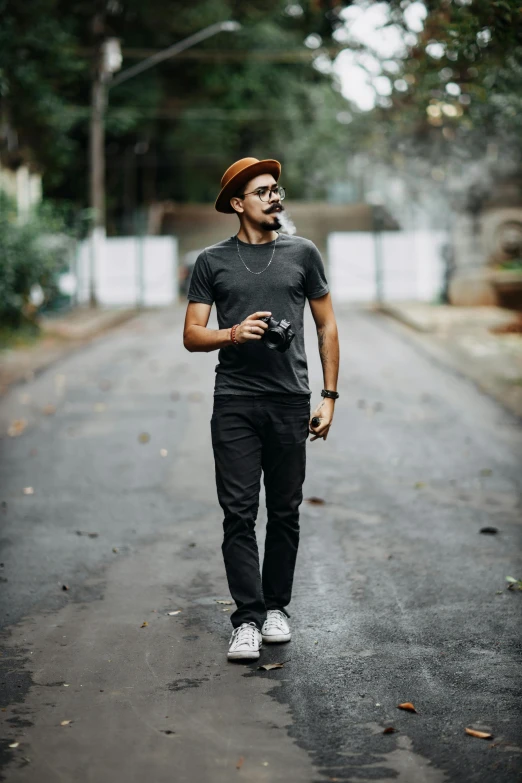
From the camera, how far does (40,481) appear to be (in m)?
8.81

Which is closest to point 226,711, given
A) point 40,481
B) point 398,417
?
point 40,481

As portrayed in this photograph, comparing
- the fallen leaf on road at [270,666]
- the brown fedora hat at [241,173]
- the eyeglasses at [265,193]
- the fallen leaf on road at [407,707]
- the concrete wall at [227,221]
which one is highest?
the concrete wall at [227,221]

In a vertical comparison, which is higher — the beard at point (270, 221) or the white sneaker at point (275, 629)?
the beard at point (270, 221)

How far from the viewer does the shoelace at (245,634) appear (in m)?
4.70

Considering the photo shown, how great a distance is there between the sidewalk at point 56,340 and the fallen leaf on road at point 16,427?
2.40 metres

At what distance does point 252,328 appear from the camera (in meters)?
4.55

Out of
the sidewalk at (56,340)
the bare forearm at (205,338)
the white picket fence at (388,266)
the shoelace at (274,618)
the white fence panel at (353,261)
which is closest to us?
the bare forearm at (205,338)

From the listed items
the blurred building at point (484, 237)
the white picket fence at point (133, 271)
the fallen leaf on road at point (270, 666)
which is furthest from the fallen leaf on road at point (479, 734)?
the white picket fence at point (133, 271)

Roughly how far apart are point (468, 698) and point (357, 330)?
18570mm

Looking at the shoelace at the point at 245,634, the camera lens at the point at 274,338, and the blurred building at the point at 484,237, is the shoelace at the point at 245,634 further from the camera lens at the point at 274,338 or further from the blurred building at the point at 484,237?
the blurred building at the point at 484,237

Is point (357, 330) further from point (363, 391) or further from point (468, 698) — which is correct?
point (468, 698)

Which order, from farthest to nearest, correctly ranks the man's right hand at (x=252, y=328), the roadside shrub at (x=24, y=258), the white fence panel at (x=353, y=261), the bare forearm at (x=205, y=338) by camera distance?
the white fence panel at (x=353, y=261) < the roadside shrub at (x=24, y=258) < the bare forearm at (x=205, y=338) < the man's right hand at (x=252, y=328)

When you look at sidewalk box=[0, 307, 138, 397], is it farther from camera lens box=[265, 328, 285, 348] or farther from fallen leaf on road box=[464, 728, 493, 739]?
fallen leaf on road box=[464, 728, 493, 739]

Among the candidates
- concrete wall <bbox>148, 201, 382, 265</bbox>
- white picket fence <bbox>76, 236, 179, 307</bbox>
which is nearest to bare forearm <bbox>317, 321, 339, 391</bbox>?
white picket fence <bbox>76, 236, 179, 307</bbox>
